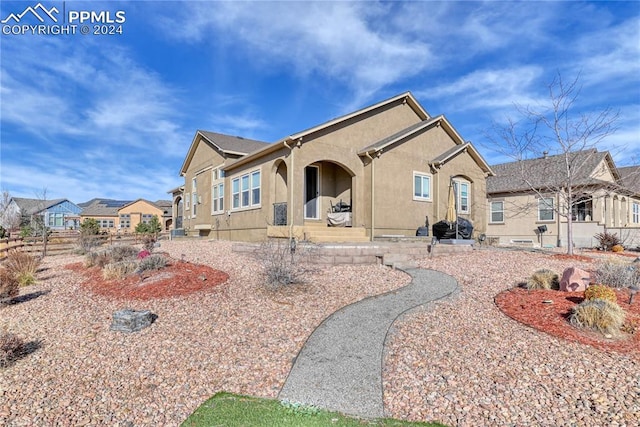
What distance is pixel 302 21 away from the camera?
1220 cm

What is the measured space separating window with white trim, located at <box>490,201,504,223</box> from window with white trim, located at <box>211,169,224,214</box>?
57.8ft

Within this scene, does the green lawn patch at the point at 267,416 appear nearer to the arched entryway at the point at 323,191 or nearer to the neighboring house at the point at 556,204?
the arched entryway at the point at 323,191

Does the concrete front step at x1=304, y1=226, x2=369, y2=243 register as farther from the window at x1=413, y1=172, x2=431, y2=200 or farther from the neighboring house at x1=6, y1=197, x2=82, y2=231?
the neighboring house at x1=6, y1=197, x2=82, y2=231

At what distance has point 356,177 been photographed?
14.9 meters

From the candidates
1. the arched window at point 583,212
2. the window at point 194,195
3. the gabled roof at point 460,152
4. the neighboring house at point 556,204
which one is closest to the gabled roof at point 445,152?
the gabled roof at point 460,152

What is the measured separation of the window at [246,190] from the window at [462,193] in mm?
9697

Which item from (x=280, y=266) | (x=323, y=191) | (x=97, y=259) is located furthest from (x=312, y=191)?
(x=280, y=266)

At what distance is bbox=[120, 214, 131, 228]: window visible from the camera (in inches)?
2189

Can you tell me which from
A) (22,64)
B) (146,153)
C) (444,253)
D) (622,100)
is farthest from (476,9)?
(146,153)

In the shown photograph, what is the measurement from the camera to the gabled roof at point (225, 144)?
1823 centimetres

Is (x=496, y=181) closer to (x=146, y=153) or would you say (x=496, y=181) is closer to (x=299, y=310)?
(x=299, y=310)

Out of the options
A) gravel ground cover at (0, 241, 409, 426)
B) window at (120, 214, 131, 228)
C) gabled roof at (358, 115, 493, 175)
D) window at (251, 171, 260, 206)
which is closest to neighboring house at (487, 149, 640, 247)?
gabled roof at (358, 115, 493, 175)

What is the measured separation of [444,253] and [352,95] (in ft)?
41.6

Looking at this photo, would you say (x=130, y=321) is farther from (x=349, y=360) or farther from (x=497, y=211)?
(x=497, y=211)
